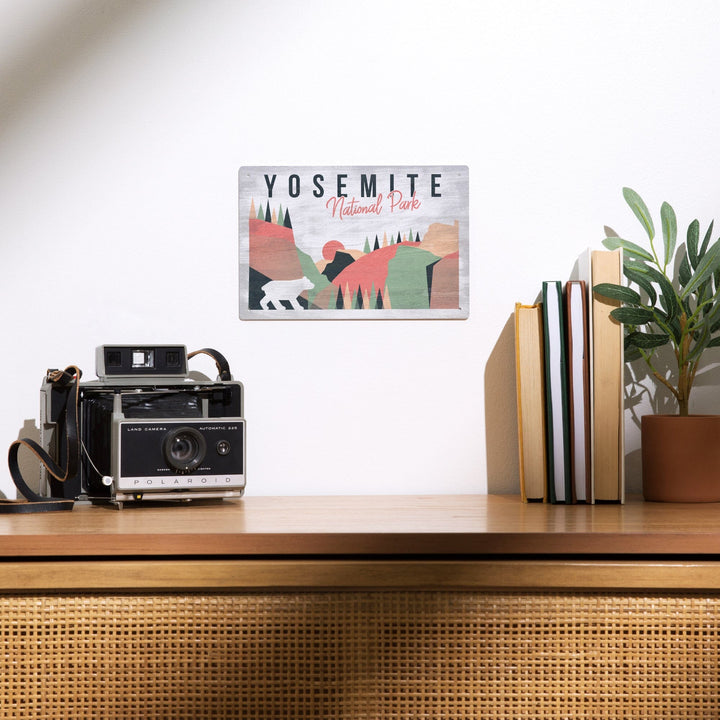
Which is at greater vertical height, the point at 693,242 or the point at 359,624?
the point at 693,242

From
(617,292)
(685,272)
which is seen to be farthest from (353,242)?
(685,272)

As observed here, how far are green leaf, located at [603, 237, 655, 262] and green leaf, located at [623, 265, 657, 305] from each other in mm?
24

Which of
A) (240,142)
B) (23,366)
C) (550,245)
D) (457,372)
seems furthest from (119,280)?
(550,245)

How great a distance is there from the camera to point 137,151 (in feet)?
4.81

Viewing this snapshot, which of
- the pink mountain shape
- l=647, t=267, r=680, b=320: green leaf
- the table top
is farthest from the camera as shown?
the pink mountain shape

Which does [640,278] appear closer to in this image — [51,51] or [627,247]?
[627,247]

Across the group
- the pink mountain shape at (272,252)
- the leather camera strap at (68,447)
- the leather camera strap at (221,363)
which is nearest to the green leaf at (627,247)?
the pink mountain shape at (272,252)

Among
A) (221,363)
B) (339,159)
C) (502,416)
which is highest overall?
(339,159)

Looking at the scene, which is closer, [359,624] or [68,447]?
[359,624]

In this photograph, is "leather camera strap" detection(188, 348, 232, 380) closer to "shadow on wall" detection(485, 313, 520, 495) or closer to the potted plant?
"shadow on wall" detection(485, 313, 520, 495)

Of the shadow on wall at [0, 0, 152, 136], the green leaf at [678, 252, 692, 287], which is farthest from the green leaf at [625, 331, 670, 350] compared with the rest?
the shadow on wall at [0, 0, 152, 136]

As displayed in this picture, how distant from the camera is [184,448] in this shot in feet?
4.06

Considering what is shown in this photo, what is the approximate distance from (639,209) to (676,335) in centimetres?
24

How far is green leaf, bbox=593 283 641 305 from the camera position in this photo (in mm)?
1265
